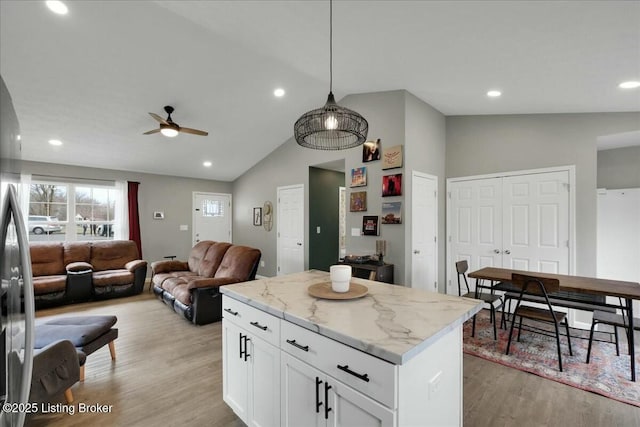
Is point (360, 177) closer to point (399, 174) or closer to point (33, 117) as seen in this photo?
point (399, 174)

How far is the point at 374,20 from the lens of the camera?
2303 millimetres

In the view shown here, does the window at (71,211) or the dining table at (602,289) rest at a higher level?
the window at (71,211)

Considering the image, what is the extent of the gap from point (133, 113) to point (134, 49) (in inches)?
49.9

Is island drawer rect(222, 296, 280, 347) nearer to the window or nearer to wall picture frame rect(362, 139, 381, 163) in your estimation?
wall picture frame rect(362, 139, 381, 163)

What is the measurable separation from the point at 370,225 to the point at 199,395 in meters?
2.80

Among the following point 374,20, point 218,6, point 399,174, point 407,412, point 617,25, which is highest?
point 218,6

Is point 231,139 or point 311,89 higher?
point 311,89

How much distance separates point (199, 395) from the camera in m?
2.15

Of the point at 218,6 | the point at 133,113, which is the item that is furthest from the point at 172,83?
the point at 218,6

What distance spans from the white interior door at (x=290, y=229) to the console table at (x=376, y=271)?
1.82 metres

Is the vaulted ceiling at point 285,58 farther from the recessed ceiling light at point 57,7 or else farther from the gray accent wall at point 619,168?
the gray accent wall at point 619,168

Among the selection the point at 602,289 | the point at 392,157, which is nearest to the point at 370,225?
the point at 392,157

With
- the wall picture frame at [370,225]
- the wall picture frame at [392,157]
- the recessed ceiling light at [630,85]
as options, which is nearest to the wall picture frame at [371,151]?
the wall picture frame at [392,157]

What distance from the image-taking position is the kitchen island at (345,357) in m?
0.99
